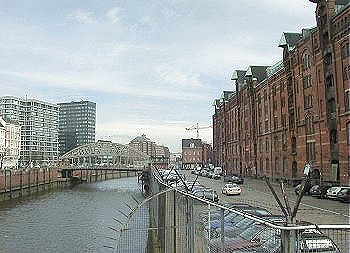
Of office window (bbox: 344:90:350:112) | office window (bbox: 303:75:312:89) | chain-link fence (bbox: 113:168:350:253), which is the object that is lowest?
chain-link fence (bbox: 113:168:350:253)

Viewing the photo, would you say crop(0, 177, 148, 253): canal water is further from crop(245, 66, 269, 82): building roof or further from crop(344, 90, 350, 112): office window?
crop(245, 66, 269, 82): building roof

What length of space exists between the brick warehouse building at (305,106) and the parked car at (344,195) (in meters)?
7.12

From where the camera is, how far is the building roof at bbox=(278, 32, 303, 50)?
62550 mm

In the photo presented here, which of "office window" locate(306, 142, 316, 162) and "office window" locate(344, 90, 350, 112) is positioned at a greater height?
"office window" locate(344, 90, 350, 112)

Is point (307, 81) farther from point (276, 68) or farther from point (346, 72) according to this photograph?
point (276, 68)

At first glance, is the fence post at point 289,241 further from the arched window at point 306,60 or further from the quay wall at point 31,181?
the quay wall at point 31,181

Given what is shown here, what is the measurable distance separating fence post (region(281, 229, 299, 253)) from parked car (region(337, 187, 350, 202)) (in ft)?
116

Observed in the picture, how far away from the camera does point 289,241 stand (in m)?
4.74

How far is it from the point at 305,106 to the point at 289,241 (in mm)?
53785

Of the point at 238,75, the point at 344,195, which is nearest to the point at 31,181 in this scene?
the point at 238,75

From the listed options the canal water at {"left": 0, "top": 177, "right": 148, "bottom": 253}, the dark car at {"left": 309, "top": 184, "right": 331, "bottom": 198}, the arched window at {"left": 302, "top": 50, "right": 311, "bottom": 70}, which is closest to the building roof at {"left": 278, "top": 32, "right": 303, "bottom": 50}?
the arched window at {"left": 302, "top": 50, "right": 311, "bottom": 70}

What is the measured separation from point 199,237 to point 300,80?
5061 centimetres

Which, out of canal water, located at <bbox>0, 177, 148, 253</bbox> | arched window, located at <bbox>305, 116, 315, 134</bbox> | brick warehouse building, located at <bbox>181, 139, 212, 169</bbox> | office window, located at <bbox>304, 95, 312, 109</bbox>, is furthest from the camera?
brick warehouse building, located at <bbox>181, 139, 212, 169</bbox>

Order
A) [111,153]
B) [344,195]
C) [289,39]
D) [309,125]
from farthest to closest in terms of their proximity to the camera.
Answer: [111,153] → [289,39] → [309,125] → [344,195]
